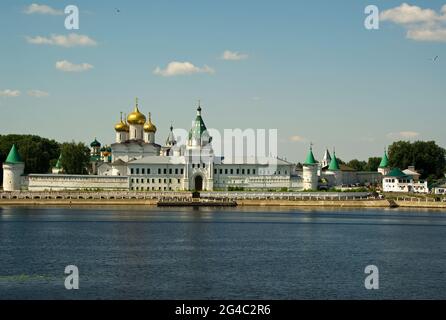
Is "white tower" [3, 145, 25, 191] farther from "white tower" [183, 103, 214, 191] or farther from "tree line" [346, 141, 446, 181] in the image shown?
"tree line" [346, 141, 446, 181]

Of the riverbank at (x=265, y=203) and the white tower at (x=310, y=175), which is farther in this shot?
the white tower at (x=310, y=175)

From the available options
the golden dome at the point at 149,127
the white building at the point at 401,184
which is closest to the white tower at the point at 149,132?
the golden dome at the point at 149,127

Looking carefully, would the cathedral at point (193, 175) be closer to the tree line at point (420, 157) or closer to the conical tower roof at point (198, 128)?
the conical tower roof at point (198, 128)

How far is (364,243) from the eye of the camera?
3853 cm

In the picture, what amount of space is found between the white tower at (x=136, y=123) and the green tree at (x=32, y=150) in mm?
12100

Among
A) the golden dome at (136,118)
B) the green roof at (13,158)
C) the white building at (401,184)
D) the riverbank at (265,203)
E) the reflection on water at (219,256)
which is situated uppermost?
the golden dome at (136,118)

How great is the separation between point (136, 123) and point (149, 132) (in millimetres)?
1820

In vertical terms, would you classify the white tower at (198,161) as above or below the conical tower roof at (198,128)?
below

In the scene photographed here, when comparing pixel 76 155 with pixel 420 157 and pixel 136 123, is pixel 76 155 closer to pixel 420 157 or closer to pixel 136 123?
pixel 136 123

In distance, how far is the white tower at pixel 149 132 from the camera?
8400cm

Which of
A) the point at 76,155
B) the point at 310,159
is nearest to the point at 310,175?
the point at 310,159

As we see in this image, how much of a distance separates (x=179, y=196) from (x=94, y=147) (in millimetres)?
30189

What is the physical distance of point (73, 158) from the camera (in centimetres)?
8706
